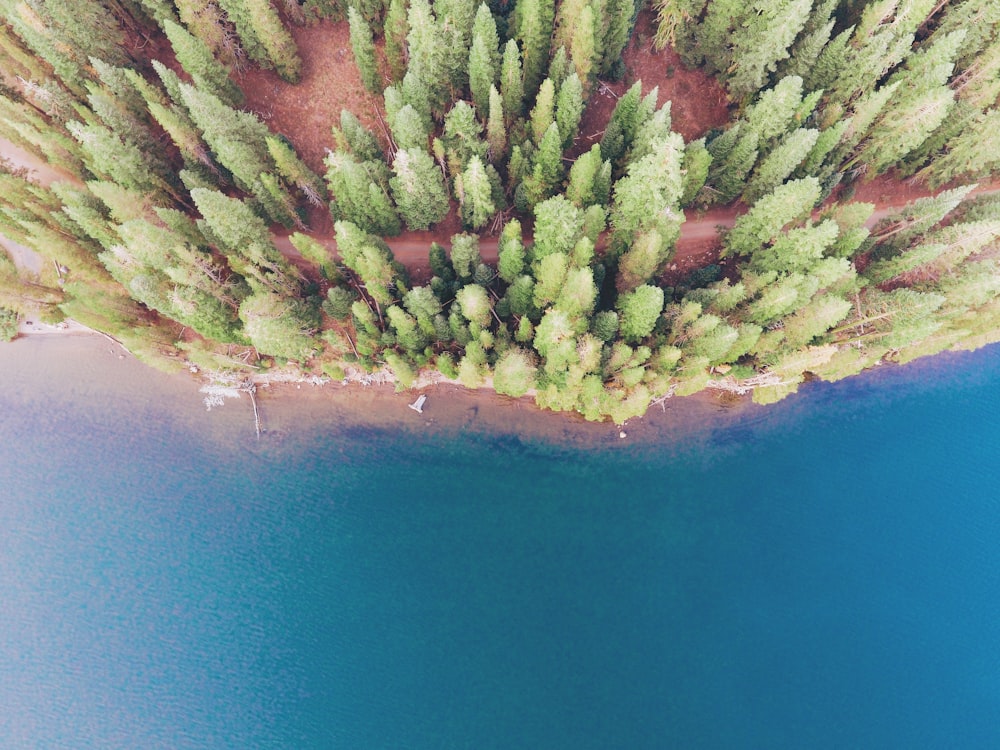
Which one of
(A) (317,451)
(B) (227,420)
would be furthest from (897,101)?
(B) (227,420)

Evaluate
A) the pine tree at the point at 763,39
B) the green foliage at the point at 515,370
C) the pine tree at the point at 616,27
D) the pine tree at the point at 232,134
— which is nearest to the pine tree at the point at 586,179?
the pine tree at the point at 616,27

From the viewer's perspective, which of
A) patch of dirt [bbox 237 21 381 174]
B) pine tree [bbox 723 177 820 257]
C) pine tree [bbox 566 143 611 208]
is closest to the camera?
pine tree [bbox 723 177 820 257]

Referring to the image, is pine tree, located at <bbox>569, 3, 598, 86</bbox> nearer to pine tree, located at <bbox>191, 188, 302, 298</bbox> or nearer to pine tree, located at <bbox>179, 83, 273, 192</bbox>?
pine tree, located at <bbox>179, 83, 273, 192</bbox>

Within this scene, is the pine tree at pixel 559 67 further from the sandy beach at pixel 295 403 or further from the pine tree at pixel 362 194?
the sandy beach at pixel 295 403

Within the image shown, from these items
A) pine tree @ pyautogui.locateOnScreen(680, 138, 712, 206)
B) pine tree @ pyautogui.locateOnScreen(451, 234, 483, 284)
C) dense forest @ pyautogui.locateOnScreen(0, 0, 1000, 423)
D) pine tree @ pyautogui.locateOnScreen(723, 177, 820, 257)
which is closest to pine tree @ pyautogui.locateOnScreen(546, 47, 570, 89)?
dense forest @ pyautogui.locateOnScreen(0, 0, 1000, 423)

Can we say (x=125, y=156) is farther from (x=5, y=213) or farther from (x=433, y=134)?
(x=433, y=134)

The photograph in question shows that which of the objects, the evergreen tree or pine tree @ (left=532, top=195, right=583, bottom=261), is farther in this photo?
the evergreen tree

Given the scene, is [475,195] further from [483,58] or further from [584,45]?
[584,45]

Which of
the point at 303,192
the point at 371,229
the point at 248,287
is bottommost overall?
the point at 248,287
